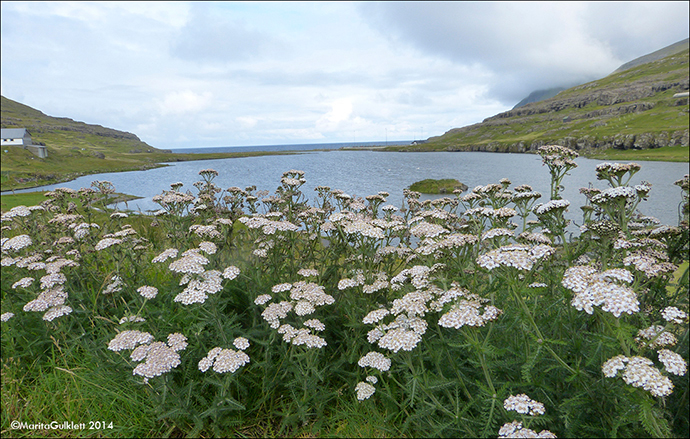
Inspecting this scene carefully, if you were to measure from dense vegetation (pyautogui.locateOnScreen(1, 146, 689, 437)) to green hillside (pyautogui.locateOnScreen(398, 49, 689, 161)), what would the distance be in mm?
66360

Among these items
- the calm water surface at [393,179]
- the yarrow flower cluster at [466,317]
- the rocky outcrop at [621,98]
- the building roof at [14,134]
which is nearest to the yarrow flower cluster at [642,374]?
the yarrow flower cluster at [466,317]

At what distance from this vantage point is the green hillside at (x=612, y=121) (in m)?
72.2

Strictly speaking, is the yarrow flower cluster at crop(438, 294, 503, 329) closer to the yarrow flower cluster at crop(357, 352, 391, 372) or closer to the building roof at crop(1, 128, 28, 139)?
the yarrow flower cluster at crop(357, 352, 391, 372)

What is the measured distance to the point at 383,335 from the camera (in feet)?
9.77

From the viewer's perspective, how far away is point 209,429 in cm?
337

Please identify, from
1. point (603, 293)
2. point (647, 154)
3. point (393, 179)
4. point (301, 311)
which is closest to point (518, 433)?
point (603, 293)

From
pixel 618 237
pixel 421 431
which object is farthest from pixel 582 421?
pixel 618 237

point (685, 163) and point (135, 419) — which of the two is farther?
point (685, 163)

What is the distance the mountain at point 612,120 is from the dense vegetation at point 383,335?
67.8m

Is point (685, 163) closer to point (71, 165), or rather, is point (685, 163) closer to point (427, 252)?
point (427, 252)

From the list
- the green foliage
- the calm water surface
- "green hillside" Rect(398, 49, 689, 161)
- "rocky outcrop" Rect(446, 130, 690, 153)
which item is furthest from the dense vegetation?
"rocky outcrop" Rect(446, 130, 690, 153)

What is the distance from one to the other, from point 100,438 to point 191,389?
1380 millimetres

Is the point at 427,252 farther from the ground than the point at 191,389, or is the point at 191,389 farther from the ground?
the point at 427,252

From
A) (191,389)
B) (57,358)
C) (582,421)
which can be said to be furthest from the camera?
(57,358)
